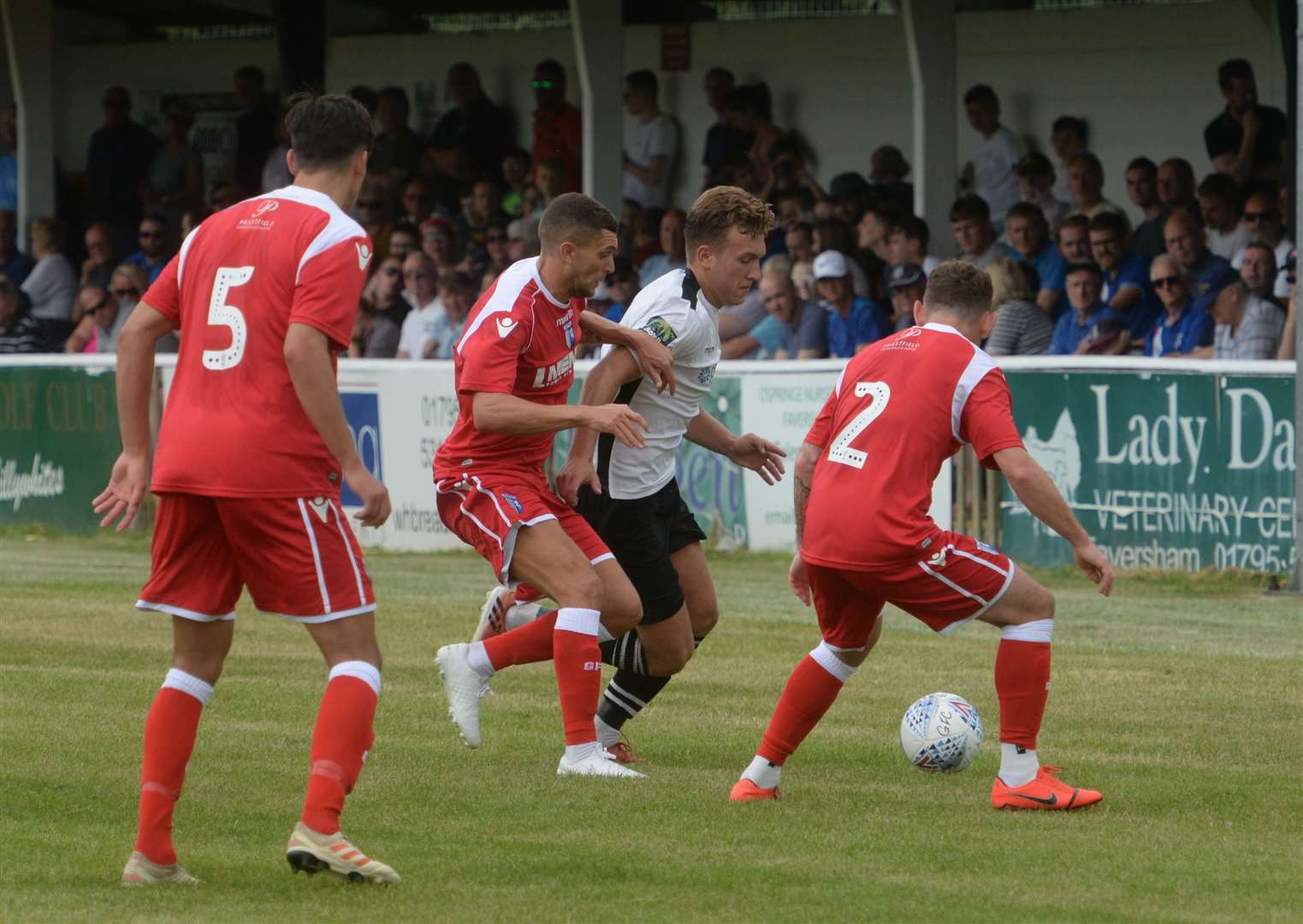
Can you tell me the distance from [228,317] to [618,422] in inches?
59.1

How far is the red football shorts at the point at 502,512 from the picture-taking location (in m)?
7.16

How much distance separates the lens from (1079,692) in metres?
9.39

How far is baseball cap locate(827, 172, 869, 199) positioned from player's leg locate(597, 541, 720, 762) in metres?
10.0

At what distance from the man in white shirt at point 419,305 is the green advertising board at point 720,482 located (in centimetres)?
307

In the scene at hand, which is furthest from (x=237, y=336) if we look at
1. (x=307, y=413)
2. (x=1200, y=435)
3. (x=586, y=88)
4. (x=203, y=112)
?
(x=203, y=112)

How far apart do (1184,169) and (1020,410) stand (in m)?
2.79

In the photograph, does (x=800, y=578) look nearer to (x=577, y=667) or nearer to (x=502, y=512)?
(x=577, y=667)

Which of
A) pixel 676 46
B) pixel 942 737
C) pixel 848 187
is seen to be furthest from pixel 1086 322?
pixel 942 737

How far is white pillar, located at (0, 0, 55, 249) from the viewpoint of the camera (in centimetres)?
2292

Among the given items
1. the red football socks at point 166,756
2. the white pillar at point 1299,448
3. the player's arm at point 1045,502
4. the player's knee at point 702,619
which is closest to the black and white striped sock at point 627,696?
the player's knee at point 702,619

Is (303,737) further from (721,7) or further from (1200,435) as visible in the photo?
(721,7)

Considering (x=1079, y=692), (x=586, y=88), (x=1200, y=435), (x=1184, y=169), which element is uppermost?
(x=586, y=88)

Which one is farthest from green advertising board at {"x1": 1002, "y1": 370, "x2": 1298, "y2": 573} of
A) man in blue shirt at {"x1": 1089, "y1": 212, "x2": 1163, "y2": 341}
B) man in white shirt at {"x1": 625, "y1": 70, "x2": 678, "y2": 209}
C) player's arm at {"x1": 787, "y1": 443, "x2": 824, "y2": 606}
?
player's arm at {"x1": 787, "y1": 443, "x2": 824, "y2": 606}

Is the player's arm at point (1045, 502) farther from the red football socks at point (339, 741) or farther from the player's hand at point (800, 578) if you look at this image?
the red football socks at point (339, 741)
